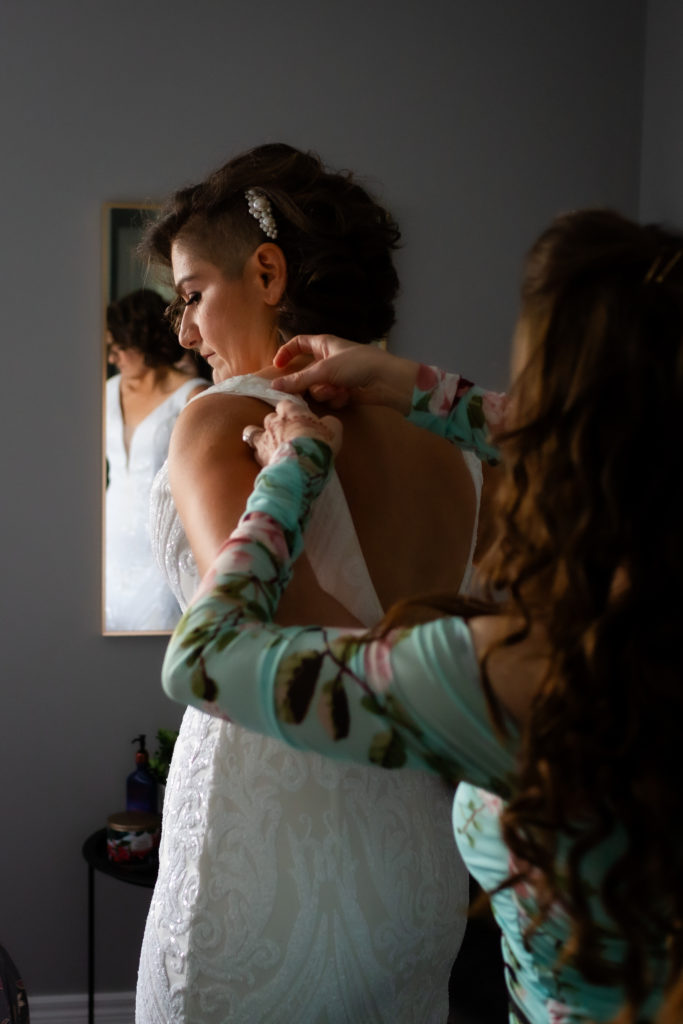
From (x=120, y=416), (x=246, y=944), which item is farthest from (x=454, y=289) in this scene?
(x=246, y=944)

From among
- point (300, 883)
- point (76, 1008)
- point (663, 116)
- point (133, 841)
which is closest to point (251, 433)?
point (300, 883)

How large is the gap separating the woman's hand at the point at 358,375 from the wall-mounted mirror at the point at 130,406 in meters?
1.83

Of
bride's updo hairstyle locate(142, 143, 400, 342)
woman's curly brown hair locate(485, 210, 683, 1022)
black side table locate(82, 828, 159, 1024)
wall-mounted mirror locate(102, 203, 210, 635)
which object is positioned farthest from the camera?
wall-mounted mirror locate(102, 203, 210, 635)

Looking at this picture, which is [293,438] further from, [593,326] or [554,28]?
[554,28]

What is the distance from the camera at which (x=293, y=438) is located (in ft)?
3.17

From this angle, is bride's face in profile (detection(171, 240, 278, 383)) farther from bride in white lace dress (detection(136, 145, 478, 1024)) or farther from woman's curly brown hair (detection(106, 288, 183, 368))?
woman's curly brown hair (detection(106, 288, 183, 368))

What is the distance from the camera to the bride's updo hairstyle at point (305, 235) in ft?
4.21

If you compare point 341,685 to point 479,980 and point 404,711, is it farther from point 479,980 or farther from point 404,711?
point 479,980

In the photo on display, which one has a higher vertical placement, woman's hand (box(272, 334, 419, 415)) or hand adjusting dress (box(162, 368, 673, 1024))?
woman's hand (box(272, 334, 419, 415))

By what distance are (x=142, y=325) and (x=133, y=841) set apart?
4.61ft

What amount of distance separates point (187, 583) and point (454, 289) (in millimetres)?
1941

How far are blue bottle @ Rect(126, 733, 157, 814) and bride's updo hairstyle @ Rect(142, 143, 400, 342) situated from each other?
1838 mm

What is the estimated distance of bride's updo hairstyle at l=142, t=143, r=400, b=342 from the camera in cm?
128

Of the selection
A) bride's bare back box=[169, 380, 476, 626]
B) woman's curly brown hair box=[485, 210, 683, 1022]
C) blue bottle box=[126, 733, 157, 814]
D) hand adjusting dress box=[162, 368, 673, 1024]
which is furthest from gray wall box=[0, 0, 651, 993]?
woman's curly brown hair box=[485, 210, 683, 1022]
